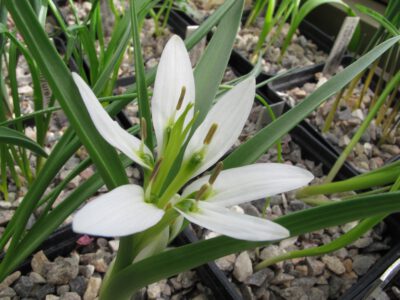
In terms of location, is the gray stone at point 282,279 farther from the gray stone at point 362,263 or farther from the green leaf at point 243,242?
the green leaf at point 243,242

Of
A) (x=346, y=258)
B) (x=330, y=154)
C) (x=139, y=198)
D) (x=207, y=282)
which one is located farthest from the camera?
(x=330, y=154)

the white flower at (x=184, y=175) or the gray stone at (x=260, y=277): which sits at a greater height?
the white flower at (x=184, y=175)

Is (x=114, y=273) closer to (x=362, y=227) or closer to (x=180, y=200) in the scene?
(x=180, y=200)

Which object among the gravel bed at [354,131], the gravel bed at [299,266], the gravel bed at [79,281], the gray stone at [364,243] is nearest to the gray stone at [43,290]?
the gravel bed at [79,281]

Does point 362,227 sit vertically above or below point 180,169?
below

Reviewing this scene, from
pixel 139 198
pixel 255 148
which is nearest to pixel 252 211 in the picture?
pixel 255 148

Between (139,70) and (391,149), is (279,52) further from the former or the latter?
(139,70)
